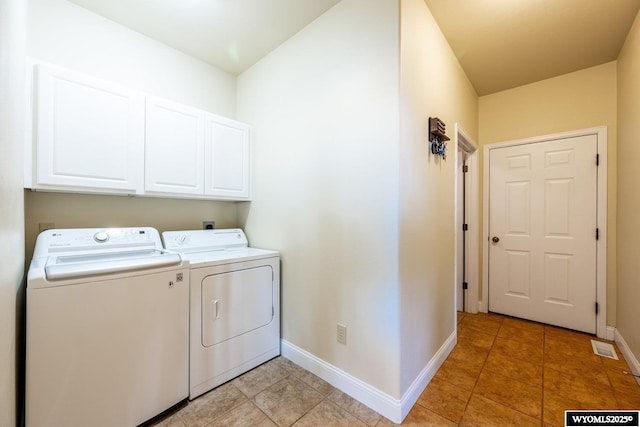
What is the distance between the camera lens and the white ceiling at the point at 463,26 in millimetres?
1804

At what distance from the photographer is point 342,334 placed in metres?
1.76

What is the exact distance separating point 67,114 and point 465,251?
3.87 metres

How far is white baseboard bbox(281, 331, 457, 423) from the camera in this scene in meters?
1.50

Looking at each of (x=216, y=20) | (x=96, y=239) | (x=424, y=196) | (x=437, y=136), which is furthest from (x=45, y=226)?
(x=437, y=136)

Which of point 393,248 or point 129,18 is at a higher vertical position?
point 129,18

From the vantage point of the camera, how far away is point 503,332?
2604mm

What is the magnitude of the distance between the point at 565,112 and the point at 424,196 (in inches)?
86.9

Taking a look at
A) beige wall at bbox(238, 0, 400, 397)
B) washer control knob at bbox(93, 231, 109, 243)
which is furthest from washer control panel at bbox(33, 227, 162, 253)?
beige wall at bbox(238, 0, 400, 397)

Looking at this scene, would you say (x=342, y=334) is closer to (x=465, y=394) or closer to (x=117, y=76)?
(x=465, y=394)

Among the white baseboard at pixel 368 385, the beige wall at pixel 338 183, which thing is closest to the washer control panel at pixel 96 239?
the beige wall at pixel 338 183

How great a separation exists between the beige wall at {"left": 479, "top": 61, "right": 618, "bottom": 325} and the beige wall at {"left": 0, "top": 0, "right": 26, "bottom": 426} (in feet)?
12.6

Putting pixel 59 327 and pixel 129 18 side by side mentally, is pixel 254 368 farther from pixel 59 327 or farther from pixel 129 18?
pixel 129 18

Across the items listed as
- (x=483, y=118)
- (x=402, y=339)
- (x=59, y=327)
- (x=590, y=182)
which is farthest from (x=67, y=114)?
(x=590, y=182)

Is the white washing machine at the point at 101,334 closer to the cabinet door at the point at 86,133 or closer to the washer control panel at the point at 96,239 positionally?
the washer control panel at the point at 96,239
